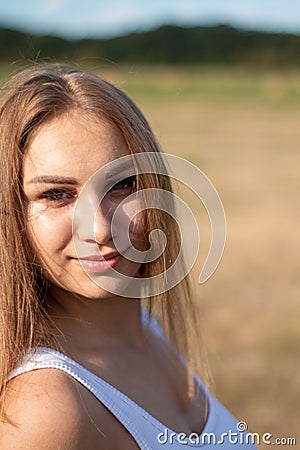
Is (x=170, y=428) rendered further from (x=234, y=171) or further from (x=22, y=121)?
(x=234, y=171)

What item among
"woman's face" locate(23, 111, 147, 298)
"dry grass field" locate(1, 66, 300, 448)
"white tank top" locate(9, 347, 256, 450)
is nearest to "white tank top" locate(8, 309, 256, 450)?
"white tank top" locate(9, 347, 256, 450)

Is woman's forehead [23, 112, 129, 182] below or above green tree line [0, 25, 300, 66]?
below

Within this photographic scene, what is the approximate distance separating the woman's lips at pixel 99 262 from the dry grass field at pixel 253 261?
0.50 metres

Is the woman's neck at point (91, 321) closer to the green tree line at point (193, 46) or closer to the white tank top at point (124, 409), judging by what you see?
the white tank top at point (124, 409)

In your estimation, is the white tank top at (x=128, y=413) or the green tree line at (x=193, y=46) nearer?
the white tank top at (x=128, y=413)

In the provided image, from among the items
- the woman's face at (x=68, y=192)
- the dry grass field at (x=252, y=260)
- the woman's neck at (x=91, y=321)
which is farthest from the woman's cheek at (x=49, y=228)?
the dry grass field at (x=252, y=260)

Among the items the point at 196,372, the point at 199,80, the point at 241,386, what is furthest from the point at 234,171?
the point at 199,80

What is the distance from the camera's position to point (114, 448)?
109 cm

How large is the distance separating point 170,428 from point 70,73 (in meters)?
0.62

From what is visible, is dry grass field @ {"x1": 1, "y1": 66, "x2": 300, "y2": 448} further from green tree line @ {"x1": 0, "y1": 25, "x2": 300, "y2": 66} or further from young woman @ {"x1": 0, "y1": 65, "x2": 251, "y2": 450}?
green tree line @ {"x1": 0, "y1": 25, "x2": 300, "y2": 66}

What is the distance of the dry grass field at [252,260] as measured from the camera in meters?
4.03

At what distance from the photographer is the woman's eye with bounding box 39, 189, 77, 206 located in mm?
1144

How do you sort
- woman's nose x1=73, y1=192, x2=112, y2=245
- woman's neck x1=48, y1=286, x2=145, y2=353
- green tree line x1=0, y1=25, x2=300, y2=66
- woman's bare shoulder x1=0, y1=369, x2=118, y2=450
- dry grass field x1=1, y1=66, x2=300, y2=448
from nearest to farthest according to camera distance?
woman's bare shoulder x1=0, y1=369, x2=118, y2=450 < woman's nose x1=73, y1=192, x2=112, y2=245 < woman's neck x1=48, y1=286, x2=145, y2=353 < dry grass field x1=1, y1=66, x2=300, y2=448 < green tree line x1=0, y1=25, x2=300, y2=66

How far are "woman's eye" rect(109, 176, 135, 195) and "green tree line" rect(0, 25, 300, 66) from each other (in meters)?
39.9
